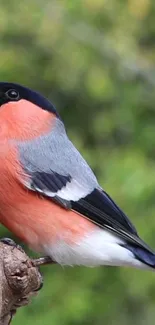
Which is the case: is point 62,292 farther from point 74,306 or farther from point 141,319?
point 141,319

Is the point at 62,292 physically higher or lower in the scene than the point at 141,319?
higher

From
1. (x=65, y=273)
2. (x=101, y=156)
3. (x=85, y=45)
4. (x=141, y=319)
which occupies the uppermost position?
(x=85, y=45)

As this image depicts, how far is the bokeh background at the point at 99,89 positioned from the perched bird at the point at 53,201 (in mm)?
1400

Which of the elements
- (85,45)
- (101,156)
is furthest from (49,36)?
(101,156)

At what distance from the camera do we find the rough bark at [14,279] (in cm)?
240

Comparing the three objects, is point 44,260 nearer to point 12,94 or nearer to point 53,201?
point 53,201

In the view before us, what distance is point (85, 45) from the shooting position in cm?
518

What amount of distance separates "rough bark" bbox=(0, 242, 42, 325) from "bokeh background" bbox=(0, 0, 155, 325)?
1.96 metres

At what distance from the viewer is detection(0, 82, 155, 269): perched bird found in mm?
2885

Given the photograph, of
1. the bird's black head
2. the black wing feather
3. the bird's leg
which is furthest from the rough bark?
the bird's black head

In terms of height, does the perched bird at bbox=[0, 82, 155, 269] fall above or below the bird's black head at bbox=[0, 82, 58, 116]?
below

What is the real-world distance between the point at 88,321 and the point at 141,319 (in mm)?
686

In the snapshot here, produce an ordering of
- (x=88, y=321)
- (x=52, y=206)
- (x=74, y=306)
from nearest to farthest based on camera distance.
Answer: (x=52, y=206)
(x=74, y=306)
(x=88, y=321)

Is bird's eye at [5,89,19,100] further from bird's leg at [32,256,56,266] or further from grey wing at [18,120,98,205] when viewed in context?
bird's leg at [32,256,56,266]
